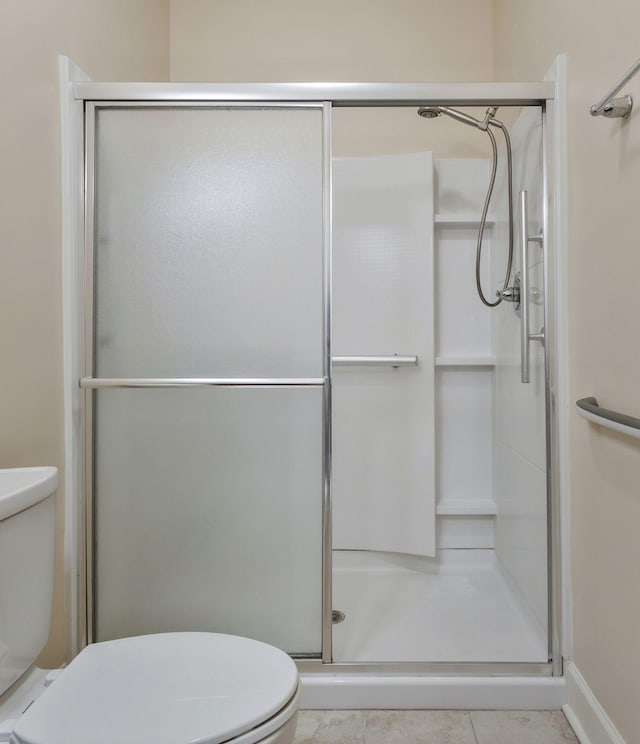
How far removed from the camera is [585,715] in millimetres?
1443

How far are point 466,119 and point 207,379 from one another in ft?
4.27

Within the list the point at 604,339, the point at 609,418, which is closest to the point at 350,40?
the point at 604,339

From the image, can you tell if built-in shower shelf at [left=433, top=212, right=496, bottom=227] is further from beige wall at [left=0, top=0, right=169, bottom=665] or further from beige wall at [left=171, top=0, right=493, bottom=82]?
beige wall at [left=0, top=0, right=169, bottom=665]

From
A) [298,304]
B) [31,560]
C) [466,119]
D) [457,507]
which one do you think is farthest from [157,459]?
[466,119]

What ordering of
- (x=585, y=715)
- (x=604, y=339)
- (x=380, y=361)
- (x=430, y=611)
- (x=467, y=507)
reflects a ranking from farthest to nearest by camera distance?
(x=467, y=507) → (x=380, y=361) → (x=430, y=611) → (x=585, y=715) → (x=604, y=339)

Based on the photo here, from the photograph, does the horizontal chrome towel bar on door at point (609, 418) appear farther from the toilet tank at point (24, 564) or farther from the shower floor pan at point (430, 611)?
the toilet tank at point (24, 564)

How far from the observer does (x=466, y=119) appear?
6.47ft

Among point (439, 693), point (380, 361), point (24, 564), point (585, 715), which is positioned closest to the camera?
point (24, 564)

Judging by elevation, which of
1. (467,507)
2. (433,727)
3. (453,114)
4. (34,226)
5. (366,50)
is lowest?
(433,727)

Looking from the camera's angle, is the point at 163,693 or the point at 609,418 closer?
the point at 163,693

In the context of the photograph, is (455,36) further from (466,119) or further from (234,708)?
(234,708)

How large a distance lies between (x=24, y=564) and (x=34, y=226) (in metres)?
0.85

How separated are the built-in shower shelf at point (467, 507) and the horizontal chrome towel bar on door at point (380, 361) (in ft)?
2.11

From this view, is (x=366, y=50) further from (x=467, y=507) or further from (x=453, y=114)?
(x=467, y=507)
